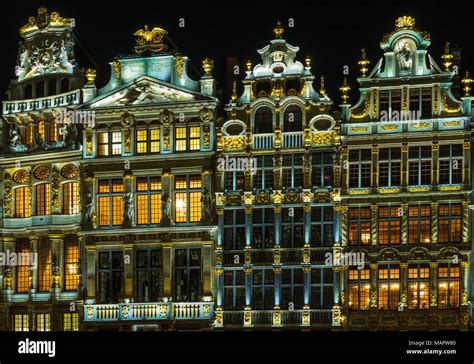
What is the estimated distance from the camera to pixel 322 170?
5634 cm

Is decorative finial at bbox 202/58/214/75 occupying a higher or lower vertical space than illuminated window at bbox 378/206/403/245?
higher

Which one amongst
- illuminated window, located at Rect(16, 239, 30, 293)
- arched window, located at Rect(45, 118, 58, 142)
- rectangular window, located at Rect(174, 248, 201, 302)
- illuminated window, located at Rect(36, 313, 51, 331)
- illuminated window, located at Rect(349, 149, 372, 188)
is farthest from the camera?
arched window, located at Rect(45, 118, 58, 142)

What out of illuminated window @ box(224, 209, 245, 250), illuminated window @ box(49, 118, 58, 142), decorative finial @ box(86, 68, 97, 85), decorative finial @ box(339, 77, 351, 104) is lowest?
illuminated window @ box(224, 209, 245, 250)

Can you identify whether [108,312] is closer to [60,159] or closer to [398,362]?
[60,159]

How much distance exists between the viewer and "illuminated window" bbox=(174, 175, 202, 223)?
57.5 meters

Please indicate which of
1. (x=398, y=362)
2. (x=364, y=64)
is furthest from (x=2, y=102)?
(x=398, y=362)

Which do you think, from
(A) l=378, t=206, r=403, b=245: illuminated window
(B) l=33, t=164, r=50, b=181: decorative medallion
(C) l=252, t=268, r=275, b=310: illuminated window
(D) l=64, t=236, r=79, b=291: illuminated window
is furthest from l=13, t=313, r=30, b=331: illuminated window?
(A) l=378, t=206, r=403, b=245: illuminated window

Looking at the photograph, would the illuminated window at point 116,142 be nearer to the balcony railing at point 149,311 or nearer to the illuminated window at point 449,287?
the balcony railing at point 149,311

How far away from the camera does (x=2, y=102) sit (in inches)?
2402

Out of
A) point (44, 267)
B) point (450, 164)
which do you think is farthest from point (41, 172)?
point (450, 164)

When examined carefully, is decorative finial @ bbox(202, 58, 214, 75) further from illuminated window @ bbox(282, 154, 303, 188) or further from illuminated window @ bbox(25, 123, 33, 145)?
illuminated window @ bbox(25, 123, 33, 145)

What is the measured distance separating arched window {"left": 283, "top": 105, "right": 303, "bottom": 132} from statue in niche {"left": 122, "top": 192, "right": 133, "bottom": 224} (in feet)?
23.1

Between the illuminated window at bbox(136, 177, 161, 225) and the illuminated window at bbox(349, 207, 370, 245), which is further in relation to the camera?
the illuminated window at bbox(136, 177, 161, 225)

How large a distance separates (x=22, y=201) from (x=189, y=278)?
337 inches
